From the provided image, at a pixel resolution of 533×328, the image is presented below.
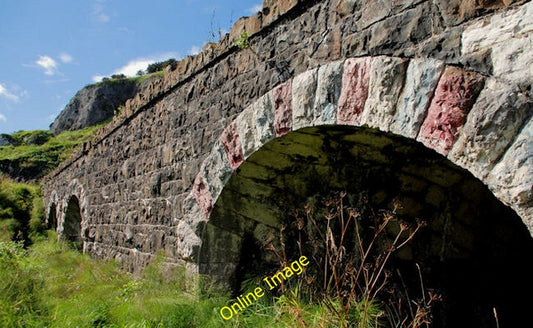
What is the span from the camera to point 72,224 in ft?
34.9

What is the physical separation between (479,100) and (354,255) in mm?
2137

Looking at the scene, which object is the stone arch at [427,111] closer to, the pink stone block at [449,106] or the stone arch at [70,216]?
the pink stone block at [449,106]

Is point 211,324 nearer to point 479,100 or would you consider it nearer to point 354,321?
point 354,321

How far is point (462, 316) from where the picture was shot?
11.5 feet

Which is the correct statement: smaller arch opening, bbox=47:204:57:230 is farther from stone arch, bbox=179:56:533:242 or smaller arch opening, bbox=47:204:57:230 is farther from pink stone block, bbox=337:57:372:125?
pink stone block, bbox=337:57:372:125

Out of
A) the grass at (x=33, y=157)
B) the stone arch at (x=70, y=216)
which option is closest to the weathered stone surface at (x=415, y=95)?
the stone arch at (x=70, y=216)

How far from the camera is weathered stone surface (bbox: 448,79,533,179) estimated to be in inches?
68.4

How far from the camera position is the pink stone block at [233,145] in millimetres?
3414

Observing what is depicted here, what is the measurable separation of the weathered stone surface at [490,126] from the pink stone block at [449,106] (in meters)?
0.04

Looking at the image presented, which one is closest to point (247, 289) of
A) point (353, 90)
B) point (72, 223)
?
point (353, 90)

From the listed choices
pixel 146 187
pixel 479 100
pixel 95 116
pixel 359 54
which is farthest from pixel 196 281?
pixel 95 116

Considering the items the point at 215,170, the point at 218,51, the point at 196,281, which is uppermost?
the point at 218,51

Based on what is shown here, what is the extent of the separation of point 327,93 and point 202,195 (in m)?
1.74

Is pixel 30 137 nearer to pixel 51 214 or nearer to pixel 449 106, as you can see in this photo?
pixel 51 214
